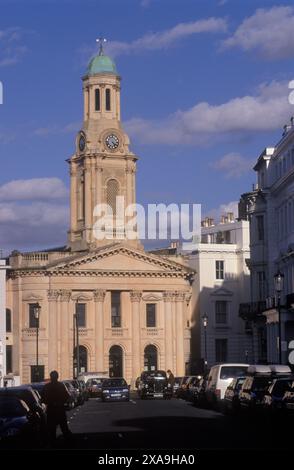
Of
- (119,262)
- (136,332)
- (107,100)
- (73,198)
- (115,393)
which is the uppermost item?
(107,100)

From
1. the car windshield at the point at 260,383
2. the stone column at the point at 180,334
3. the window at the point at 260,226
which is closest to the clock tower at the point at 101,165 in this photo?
the stone column at the point at 180,334

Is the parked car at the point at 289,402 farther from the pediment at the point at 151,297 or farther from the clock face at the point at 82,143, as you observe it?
the clock face at the point at 82,143

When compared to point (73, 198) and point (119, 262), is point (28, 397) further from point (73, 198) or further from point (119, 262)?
point (73, 198)

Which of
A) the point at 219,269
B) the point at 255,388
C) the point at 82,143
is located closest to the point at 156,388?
the point at 255,388

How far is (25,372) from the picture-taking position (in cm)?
11150

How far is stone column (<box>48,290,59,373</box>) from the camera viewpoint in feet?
367

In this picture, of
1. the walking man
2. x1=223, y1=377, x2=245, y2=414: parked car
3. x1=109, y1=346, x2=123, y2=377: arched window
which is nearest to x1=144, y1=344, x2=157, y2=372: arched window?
x1=109, y1=346, x2=123, y2=377: arched window

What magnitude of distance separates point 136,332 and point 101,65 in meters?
26.0

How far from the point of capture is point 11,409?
80.7 feet

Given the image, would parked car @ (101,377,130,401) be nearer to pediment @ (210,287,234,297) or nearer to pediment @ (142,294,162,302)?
pediment @ (142,294,162,302)

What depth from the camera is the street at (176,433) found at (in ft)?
83.3

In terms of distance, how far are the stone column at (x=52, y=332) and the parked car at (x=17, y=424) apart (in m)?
86.7

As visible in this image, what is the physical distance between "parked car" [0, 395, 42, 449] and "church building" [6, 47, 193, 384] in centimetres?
8316
